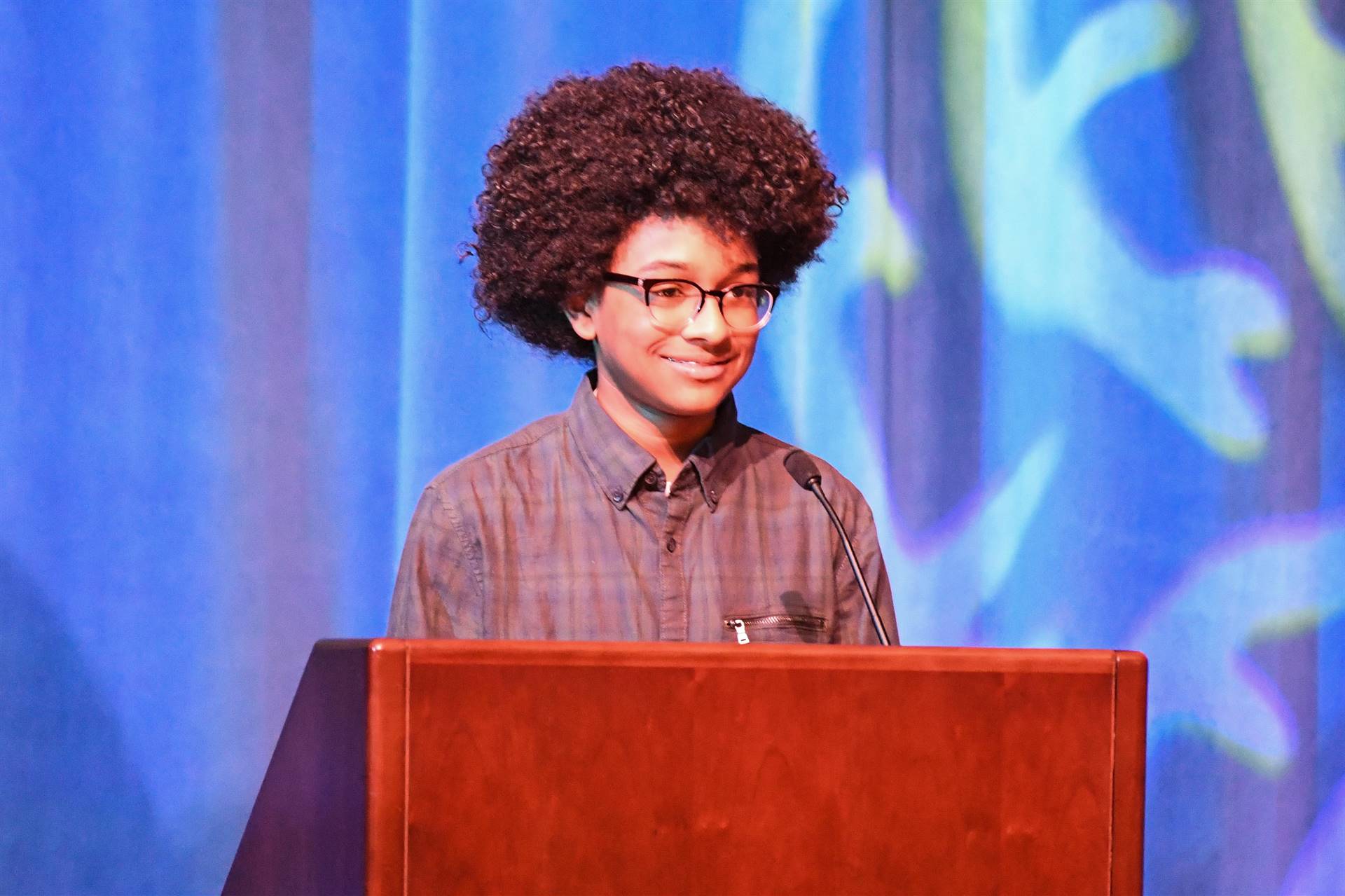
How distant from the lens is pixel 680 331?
5.08 ft

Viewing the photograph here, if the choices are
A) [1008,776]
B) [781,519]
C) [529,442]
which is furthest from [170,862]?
[1008,776]

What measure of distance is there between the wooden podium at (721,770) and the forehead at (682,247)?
0.69 m

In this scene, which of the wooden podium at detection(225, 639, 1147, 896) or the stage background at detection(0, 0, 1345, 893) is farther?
the stage background at detection(0, 0, 1345, 893)

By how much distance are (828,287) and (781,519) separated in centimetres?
96

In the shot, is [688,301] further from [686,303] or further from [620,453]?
[620,453]

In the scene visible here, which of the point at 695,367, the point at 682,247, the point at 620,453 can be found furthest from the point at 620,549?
the point at 682,247

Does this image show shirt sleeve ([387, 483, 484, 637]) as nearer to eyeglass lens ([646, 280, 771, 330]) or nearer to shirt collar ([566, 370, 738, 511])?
shirt collar ([566, 370, 738, 511])

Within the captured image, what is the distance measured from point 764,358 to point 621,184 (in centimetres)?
89

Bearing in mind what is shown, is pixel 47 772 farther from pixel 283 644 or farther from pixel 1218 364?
pixel 1218 364

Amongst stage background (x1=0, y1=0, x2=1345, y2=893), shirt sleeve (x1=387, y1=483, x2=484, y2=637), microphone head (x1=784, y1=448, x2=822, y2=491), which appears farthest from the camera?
stage background (x1=0, y1=0, x2=1345, y2=893)

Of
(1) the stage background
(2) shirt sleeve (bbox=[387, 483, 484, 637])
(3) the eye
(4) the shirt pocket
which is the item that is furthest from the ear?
(1) the stage background

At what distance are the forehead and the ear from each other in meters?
0.07

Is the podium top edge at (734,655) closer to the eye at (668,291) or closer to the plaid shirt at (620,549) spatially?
the plaid shirt at (620,549)

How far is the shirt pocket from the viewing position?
5.15ft
